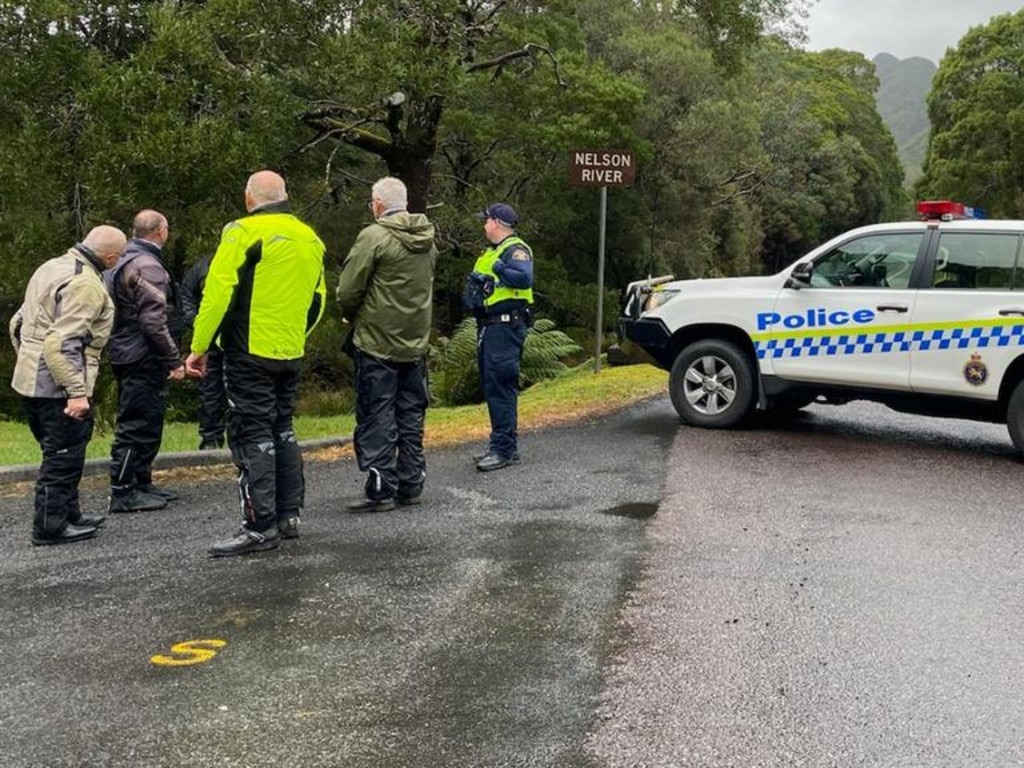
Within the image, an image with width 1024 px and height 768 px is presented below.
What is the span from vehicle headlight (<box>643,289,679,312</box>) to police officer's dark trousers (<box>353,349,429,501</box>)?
342 centimetres

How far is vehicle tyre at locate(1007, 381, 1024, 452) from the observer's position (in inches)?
295

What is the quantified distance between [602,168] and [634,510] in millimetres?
6258

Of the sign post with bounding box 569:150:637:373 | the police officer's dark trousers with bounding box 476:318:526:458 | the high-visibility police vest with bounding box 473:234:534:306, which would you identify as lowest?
the police officer's dark trousers with bounding box 476:318:526:458

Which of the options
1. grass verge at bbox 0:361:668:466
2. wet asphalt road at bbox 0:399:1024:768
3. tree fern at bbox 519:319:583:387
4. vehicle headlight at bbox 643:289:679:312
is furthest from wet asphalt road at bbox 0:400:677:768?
tree fern at bbox 519:319:583:387

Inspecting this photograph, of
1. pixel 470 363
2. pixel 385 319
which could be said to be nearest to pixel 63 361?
pixel 385 319

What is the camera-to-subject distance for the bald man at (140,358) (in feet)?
20.9

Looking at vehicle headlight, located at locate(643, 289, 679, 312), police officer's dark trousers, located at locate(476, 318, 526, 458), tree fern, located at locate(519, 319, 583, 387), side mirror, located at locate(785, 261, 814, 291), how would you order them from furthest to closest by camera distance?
1. tree fern, located at locate(519, 319, 583, 387)
2. vehicle headlight, located at locate(643, 289, 679, 312)
3. side mirror, located at locate(785, 261, 814, 291)
4. police officer's dark trousers, located at locate(476, 318, 526, 458)

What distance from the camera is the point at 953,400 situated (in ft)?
25.9

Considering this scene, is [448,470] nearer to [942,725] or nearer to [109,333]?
[109,333]

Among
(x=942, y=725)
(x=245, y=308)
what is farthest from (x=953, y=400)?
(x=245, y=308)

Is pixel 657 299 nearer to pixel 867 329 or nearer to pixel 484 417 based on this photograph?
pixel 867 329

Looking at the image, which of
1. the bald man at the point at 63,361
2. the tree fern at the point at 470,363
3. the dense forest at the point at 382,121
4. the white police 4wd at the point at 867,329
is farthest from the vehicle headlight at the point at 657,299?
the bald man at the point at 63,361

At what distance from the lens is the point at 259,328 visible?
17.6 feet

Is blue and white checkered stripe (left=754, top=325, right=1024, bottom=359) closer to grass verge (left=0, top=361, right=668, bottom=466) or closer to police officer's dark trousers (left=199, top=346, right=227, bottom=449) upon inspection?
grass verge (left=0, top=361, right=668, bottom=466)
